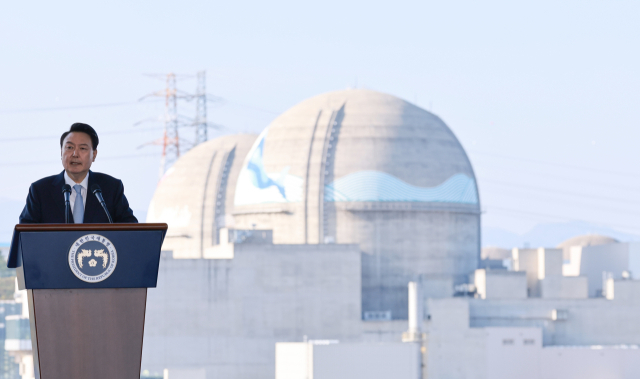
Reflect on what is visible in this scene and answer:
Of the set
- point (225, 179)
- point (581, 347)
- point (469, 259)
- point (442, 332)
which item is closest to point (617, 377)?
point (581, 347)

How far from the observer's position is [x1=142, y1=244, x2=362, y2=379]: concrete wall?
4666 cm

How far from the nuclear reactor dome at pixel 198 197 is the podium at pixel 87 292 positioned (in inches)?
2027

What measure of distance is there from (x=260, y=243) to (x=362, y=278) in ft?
18.4

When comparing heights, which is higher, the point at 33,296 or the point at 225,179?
the point at 225,179

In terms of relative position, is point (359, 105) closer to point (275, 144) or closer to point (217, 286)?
point (275, 144)

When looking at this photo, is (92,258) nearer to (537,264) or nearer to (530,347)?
(530,347)

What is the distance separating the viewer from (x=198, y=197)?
59969 mm

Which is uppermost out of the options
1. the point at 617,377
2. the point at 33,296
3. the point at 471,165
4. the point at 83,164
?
the point at 471,165

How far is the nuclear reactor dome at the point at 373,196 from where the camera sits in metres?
50.5

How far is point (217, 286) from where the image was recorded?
154 feet

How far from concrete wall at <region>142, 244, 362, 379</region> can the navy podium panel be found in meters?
40.6

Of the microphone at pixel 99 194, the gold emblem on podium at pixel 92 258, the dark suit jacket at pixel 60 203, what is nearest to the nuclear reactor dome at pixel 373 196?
the dark suit jacket at pixel 60 203

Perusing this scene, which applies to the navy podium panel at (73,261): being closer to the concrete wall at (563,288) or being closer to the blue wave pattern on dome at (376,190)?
the blue wave pattern on dome at (376,190)

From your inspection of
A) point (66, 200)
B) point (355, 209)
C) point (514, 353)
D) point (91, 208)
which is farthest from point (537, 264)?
point (66, 200)
